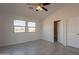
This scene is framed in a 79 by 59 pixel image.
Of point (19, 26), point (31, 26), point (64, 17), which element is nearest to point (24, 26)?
point (19, 26)

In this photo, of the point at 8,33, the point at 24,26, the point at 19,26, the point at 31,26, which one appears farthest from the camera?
the point at 31,26

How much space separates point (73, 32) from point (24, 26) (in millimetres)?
3838

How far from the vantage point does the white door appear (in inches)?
240

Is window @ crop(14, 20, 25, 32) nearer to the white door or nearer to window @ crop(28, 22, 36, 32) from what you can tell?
window @ crop(28, 22, 36, 32)

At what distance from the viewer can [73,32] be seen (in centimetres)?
627

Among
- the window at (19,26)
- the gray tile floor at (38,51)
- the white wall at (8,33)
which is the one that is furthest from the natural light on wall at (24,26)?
the gray tile floor at (38,51)

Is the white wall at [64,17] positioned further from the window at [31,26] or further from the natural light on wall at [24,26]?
the natural light on wall at [24,26]

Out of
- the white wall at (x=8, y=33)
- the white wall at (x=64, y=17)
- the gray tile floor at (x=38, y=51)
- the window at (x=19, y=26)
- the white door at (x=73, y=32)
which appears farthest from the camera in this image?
the window at (x=19, y=26)

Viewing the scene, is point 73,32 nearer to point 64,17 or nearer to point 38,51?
point 64,17

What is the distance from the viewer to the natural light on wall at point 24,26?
7.70 meters

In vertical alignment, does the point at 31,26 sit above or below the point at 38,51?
above

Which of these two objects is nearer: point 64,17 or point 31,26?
point 64,17

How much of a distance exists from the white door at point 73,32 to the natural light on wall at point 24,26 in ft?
11.3
